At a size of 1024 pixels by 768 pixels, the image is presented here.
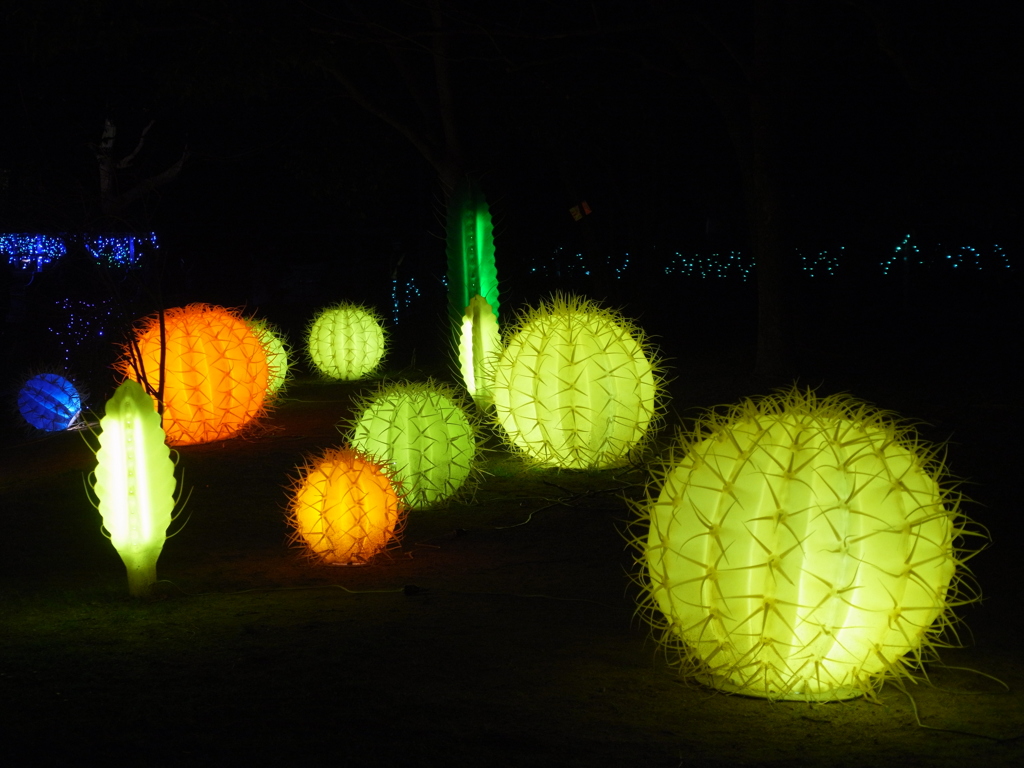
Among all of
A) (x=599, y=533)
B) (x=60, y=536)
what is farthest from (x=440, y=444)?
(x=60, y=536)

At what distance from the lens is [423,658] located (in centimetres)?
402

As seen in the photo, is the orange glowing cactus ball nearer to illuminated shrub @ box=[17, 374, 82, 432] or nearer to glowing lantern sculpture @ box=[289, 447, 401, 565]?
illuminated shrub @ box=[17, 374, 82, 432]

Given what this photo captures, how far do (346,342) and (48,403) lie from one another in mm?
3999

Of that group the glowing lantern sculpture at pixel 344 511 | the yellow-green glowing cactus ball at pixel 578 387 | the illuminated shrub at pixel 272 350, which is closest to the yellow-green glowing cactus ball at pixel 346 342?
the illuminated shrub at pixel 272 350

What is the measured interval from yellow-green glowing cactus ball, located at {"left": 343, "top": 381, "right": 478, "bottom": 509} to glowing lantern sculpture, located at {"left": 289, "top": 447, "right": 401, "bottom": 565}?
1101 millimetres

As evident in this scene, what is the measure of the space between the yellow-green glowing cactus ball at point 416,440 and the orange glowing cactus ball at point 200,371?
3.05 m

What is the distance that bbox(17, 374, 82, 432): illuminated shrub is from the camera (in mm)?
12438

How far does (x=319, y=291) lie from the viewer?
35.2 metres

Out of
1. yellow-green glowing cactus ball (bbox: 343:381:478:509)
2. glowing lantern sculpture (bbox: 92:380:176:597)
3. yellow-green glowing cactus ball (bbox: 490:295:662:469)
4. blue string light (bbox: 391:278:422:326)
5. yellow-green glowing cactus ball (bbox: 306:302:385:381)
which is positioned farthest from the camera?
blue string light (bbox: 391:278:422:326)

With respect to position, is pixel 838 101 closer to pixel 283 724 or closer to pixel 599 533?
pixel 599 533

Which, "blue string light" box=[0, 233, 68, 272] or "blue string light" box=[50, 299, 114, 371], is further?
"blue string light" box=[0, 233, 68, 272]

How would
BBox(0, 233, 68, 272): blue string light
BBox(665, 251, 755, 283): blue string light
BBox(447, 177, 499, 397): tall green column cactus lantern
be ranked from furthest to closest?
1. BBox(665, 251, 755, 283): blue string light
2. BBox(0, 233, 68, 272): blue string light
3. BBox(447, 177, 499, 397): tall green column cactus lantern

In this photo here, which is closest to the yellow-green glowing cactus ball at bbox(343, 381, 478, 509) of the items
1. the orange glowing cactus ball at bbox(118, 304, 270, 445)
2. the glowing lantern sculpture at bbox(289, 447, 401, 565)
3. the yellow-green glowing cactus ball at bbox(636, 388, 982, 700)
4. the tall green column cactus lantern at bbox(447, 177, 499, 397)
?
the glowing lantern sculpture at bbox(289, 447, 401, 565)

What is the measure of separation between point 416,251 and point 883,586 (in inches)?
1037
